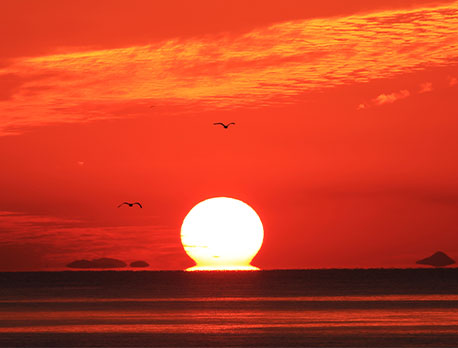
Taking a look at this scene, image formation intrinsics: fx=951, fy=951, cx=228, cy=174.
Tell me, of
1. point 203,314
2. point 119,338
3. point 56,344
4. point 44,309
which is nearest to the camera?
point 56,344

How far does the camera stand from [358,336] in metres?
61.6

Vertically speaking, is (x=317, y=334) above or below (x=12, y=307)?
below

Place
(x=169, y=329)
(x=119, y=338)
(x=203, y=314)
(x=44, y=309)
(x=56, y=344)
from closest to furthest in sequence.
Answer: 1. (x=56, y=344)
2. (x=119, y=338)
3. (x=169, y=329)
4. (x=203, y=314)
5. (x=44, y=309)

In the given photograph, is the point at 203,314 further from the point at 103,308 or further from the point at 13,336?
the point at 13,336

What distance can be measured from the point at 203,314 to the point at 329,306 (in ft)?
59.6

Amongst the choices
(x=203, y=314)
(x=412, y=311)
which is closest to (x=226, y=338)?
(x=203, y=314)

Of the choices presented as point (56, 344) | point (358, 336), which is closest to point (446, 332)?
point (358, 336)

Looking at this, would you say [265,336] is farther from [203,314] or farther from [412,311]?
[412,311]

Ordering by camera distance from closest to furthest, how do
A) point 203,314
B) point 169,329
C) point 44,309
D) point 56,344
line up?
point 56,344 → point 169,329 → point 203,314 → point 44,309

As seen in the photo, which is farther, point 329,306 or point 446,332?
point 329,306

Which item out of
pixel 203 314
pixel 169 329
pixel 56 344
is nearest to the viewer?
pixel 56 344

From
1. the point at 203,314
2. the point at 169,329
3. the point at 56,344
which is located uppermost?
the point at 203,314

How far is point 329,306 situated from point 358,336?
1601 inches

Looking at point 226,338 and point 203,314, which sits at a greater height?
point 203,314
